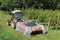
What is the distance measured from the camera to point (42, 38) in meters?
16.4

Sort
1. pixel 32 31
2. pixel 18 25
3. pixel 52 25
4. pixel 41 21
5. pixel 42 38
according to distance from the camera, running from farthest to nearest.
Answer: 1. pixel 41 21
2. pixel 52 25
3. pixel 18 25
4. pixel 32 31
5. pixel 42 38

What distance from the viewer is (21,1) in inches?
1332

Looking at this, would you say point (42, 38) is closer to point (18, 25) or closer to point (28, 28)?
point (28, 28)

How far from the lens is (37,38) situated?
54.3ft

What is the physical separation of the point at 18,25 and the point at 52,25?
10.8ft

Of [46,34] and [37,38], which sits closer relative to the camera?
[37,38]

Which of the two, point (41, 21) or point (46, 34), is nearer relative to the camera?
point (46, 34)

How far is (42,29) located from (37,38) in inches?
68.1

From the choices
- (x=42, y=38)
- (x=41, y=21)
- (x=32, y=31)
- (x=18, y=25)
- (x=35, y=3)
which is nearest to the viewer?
(x=42, y=38)

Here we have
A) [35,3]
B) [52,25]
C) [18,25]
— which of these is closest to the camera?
[18,25]

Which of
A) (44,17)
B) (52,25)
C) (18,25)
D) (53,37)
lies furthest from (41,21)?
(53,37)

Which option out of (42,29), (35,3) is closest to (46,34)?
(42,29)

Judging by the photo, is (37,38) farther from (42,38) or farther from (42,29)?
(42,29)

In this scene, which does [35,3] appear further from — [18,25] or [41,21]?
[18,25]
